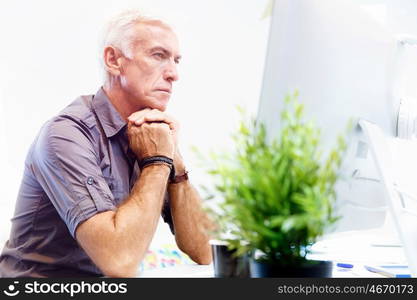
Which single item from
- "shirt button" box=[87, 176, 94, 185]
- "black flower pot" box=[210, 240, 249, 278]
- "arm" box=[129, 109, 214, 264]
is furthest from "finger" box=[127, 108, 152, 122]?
"black flower pot" box=[210, 240, 249, 278]

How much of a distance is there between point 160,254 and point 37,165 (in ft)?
2.79

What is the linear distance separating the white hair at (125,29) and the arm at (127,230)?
1.35 ft

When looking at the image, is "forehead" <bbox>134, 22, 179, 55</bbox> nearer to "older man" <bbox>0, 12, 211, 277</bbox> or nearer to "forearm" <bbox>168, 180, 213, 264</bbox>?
"older man" <bbox>0, 12, 211, 277</bbox>

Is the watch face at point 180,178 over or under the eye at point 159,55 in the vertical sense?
under

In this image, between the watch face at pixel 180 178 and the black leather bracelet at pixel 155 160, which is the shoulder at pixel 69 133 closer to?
the black leather bracelet at pixel 155 160

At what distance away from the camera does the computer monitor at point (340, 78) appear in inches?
28.7

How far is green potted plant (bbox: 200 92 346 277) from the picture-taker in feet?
1.72

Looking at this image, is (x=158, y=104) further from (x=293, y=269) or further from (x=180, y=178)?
(x=293, y=269)

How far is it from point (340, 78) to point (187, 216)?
69cm

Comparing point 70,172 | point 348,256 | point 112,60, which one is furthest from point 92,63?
point 348,256

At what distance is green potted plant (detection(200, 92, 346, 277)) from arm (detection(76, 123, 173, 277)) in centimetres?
52

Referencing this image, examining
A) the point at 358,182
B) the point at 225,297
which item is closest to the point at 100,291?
the point at 225,297

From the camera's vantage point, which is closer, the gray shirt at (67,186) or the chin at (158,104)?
the gray shirt at (67,186)

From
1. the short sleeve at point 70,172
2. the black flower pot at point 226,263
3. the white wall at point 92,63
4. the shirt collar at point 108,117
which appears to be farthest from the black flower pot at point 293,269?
the white wall at point 92,63
